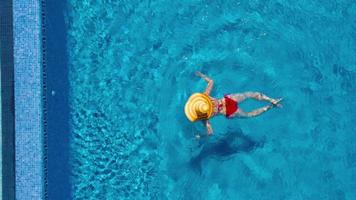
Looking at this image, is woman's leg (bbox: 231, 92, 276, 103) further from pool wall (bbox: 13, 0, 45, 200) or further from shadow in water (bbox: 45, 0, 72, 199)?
pool wall (bbox: 13, 0, 45, 200)

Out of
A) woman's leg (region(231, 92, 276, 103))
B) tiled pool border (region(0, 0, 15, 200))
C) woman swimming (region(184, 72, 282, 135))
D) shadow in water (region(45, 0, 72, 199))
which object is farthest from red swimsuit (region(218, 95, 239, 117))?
tiled pool border (region(0, 0, 15, 200))

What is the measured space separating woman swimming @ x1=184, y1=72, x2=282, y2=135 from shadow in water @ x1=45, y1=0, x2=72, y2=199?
160 centimetres

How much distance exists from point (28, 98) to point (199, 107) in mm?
2042

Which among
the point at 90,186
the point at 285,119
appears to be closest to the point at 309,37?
the point at 285,119

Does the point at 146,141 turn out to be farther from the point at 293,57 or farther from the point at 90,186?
the point at 293,57

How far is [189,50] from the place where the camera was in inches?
250

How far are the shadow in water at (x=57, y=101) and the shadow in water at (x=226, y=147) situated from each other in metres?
1.59

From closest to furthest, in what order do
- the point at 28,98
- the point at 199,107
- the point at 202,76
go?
the point at 199,107 → the point at 28,98 → the point at 202,76

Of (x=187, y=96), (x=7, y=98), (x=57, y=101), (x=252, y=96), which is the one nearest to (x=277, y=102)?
(x=252, y=96)

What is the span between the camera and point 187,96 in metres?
6.26

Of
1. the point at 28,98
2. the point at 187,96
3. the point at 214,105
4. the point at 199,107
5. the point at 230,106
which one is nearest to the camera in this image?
the point at 199,107

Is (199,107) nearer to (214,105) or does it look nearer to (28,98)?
(214,105)

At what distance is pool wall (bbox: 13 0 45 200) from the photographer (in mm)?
5934

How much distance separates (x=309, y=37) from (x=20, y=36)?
3.53 m
